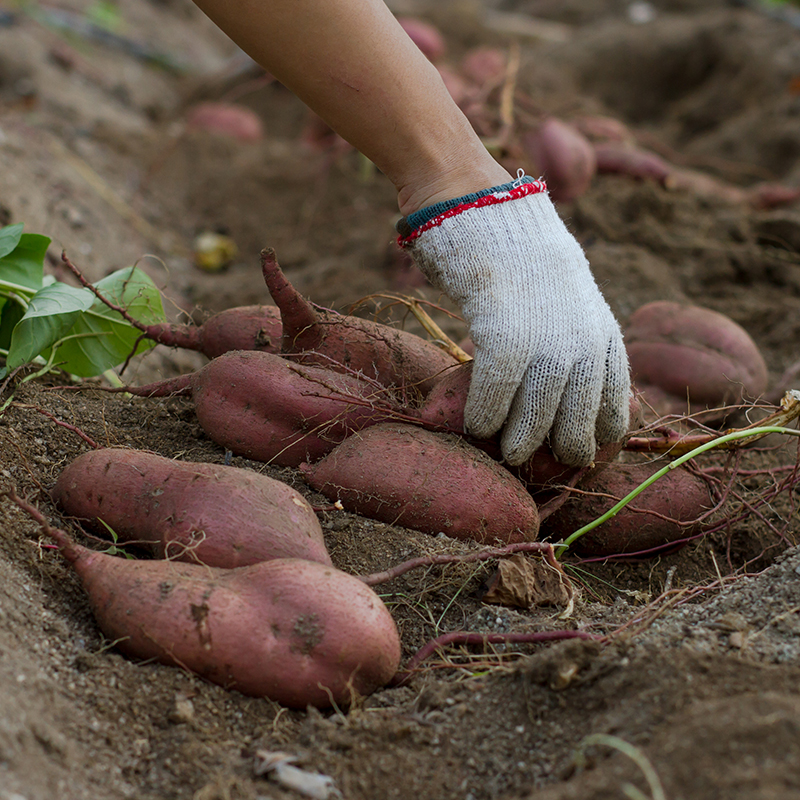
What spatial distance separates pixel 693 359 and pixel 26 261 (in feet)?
6.44

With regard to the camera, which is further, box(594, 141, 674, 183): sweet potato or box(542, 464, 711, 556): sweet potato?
box(594, 141, 674, 183): sweet potato

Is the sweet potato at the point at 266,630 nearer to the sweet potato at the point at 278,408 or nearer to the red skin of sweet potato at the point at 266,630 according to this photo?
the red skin of sweet potato at the point at 266,630

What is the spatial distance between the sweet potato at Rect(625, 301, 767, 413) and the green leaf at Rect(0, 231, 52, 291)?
5.81ft

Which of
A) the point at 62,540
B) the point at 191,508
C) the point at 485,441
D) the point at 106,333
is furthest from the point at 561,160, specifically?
the point at 62,540

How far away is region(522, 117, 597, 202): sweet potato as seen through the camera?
3.99 metres

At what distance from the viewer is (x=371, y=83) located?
61.6 inches

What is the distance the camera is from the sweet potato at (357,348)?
1.90 metres

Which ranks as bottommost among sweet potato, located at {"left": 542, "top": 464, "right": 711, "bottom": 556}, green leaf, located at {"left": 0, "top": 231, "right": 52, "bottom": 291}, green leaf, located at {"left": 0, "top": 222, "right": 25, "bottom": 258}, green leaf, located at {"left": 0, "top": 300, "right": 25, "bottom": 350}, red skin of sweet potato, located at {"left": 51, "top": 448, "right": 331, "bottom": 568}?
sweet potato, located at {"left": 542, "top": 464, "right": 711, "bottom": 556}

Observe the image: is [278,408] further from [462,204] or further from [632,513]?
[632,513]

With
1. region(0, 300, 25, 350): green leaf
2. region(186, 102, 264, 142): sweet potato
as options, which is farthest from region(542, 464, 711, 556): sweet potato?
region(186, 102, 264, 142): sweet potato

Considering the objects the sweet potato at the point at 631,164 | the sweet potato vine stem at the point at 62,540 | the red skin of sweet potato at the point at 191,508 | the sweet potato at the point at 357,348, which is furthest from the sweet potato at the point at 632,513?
the sweet potato at the point at 631,164

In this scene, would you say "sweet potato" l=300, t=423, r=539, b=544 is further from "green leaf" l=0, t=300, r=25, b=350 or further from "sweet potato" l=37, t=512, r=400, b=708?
"green leaf" l=0, t=300, r=25, b=350

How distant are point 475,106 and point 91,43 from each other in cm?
481

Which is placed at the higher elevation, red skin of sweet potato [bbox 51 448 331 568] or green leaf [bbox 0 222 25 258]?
green leaf [bbox 0 222 25 258]
